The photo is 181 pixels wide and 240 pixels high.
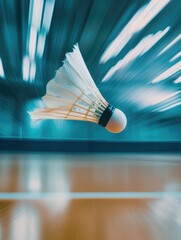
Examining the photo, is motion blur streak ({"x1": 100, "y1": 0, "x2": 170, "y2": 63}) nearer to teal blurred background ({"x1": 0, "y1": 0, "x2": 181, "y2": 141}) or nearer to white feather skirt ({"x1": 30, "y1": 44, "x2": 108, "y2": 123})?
teal blurred background ({"x1": 0, "y1": 0, "x2": 181, "y2": 141})

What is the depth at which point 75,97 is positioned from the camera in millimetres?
991

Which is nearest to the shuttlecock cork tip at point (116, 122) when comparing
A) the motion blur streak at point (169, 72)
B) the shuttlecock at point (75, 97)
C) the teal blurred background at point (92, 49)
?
the shuttlecock at point (75, 97)

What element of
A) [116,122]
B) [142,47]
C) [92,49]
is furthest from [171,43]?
[116,122]

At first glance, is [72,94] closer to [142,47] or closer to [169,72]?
[142,47]

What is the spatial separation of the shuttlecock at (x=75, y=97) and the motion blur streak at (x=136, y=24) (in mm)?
1130

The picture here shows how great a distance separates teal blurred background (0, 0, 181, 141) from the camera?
188 centimetres

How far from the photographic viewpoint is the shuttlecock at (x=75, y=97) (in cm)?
97

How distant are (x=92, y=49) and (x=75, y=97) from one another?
6.55 ft

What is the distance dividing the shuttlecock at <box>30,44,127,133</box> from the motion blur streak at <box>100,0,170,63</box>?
1130 millimetres

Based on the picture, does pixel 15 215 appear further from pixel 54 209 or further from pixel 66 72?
pixel 66 72

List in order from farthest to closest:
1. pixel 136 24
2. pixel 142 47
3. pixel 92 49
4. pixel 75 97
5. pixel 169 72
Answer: pixel 169 72
pixel 92 49
pixel 142 47
pixel 136 24
pixel 75 97

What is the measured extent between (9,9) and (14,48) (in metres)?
1.09

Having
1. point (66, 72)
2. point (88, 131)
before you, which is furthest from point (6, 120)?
point (66, 72)

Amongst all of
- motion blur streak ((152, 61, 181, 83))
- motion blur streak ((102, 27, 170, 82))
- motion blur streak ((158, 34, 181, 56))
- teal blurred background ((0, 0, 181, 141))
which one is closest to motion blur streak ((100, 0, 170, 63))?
Result: teal blurred background ((0, 0, 181, 141))
